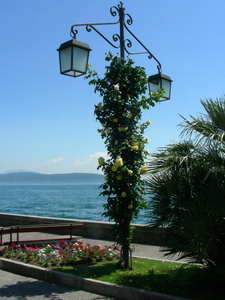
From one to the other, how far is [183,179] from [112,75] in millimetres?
2916

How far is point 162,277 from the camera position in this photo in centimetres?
751

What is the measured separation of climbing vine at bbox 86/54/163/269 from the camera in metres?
8.28

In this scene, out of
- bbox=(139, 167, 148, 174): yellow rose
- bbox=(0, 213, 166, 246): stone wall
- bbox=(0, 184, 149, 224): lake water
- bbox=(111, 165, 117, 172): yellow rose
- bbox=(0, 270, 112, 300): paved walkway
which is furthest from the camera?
bbox=(0, 184, 149, 224): lake water

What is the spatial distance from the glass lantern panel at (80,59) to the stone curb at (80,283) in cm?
389

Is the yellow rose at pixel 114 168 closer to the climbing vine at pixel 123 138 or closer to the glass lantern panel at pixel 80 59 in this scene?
the climbing vine at pixel 123 138

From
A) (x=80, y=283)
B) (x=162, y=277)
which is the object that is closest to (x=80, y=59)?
(x=80, y=283)

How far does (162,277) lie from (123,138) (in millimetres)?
2745

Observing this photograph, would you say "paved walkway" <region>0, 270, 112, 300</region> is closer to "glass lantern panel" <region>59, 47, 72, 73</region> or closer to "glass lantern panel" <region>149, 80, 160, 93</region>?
"glass lantern panel" <region>59, 47, 72, 73</region>

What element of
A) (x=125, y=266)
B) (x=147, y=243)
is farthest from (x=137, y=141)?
(x=147, y=243)

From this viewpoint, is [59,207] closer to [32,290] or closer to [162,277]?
[32,290]

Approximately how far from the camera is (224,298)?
625 centimetres

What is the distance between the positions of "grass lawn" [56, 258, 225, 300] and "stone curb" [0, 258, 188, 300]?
7.5 inches

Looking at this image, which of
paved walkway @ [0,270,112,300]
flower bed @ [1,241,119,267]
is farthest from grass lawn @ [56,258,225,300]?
paved walkway @ [0,270,112,300]

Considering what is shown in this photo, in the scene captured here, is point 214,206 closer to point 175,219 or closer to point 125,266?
point 175,219
